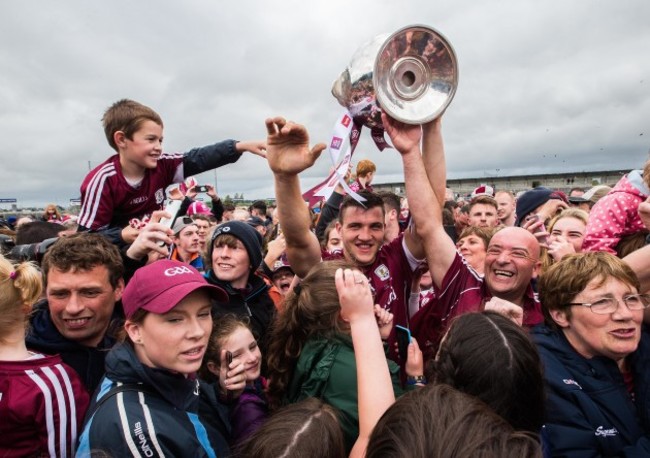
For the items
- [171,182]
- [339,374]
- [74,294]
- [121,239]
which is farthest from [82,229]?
[339,374]

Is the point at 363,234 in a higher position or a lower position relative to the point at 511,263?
higher

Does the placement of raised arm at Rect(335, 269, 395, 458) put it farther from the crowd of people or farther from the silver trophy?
the silver trophy

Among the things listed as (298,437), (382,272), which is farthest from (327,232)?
(298,437)

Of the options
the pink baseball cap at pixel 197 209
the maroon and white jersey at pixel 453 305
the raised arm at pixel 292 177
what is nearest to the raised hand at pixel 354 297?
the maroon and white jersey at pixel 453 305

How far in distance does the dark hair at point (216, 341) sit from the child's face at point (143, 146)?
161 cm

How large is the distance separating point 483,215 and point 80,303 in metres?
5.11

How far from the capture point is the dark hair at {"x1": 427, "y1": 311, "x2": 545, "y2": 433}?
1548mm

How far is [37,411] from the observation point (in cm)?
181

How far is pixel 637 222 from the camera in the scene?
10.4ft

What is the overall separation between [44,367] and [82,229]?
1.60 m

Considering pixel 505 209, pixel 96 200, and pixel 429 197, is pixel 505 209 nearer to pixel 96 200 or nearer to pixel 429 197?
pixel 429 197

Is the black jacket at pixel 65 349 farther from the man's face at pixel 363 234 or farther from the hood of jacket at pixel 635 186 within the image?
the hood of jacket at pixel 635 186

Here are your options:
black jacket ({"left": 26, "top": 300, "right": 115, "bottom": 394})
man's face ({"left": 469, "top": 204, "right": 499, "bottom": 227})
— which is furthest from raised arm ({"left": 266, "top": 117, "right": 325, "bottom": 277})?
man's face ({"left": 469, "top": 204, "right": 499, "bottom": 227})

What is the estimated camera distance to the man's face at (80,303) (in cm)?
231
